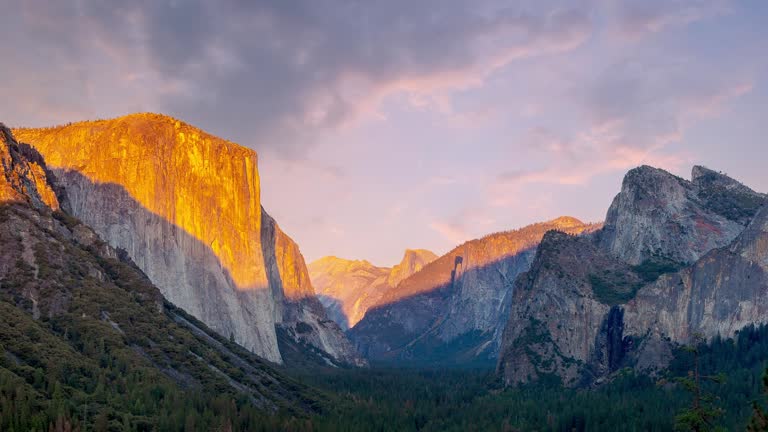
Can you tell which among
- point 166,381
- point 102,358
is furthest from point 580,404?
point 102,358

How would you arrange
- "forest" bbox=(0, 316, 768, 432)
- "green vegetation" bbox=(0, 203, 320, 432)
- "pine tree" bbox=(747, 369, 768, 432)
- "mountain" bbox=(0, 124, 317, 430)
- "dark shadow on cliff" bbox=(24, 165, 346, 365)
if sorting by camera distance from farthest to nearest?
"dark shadow on cliff" bbox=(24, 165, 346, 365)
"mountain" bbox=(0, 124, 317, 430)
"green vegetation" bbox=(0, 203, 320, 432)
"forest" bbox=(0, 316, 768, 432)
"pine tree" bbox=(747, 369, 768, 432)

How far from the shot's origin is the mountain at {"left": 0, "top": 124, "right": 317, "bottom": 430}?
304 feet

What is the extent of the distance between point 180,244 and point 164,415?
9904 centimetres

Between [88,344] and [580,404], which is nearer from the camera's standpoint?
[88,344]

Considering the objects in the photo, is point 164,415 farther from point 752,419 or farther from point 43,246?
point 752,419

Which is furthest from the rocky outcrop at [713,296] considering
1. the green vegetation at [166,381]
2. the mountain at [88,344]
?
the mountain at [88,344]

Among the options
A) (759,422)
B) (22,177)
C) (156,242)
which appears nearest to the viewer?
(759,422)

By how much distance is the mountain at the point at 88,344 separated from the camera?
92625mm

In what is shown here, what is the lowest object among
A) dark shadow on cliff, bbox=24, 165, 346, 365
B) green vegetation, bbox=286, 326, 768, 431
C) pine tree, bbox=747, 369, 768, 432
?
green vegetation, bbox=286, 326, 768, 431

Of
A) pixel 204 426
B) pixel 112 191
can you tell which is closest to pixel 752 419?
pixel 204 426

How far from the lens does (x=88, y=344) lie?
107938 millimetres

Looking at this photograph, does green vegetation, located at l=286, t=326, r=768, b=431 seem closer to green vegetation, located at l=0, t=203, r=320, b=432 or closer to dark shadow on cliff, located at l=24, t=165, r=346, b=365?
green vegetation, located at l=0, t=203, r=320, b=432

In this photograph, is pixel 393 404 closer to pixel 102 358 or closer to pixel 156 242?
pixel 156 242

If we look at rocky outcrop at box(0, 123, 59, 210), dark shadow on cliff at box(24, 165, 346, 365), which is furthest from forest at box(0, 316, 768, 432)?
dark shadow on cliff at box(24, 165, 346, 365)
